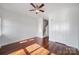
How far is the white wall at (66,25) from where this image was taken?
71.6 inches

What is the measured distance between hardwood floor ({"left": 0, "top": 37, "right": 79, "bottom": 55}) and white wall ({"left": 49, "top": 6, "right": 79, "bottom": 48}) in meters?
0.10

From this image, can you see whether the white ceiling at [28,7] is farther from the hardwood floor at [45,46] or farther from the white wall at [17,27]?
the hardwood floor at [45,46]

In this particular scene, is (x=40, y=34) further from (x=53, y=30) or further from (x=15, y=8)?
(x=15, y=8)

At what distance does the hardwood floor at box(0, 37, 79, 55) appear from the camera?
5.94ft

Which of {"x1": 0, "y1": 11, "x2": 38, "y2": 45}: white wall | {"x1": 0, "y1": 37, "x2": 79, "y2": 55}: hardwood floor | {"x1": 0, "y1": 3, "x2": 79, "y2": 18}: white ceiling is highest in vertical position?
Result: {"x1": 0, "y1": 3, "x2": 79, "y2": 18}: white ceiling

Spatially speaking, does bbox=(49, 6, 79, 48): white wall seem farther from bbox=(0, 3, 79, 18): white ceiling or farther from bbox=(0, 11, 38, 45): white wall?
bbox=(0, 11, 38, 45): white wall

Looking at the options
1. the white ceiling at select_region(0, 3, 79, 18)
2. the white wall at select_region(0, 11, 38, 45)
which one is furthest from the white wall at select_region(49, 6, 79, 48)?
the white wall at select_region(0, 11, 38, 45)

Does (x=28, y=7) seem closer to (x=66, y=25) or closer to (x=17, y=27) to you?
(x=17, y=27)

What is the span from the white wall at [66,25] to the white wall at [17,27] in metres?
0.36

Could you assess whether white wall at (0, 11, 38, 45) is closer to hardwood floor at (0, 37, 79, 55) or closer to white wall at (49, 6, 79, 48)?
hardwood floor at (0, 37, 79, 55)

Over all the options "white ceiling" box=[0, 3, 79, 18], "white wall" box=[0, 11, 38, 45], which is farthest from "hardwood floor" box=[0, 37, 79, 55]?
"white ceiling" box=[0, 3, 79, 18]

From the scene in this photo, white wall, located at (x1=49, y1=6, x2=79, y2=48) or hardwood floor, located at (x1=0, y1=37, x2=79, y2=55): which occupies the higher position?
white wall, located at (x1=49, y1=6, x2=79, y2=48)

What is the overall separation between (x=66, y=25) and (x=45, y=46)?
573 millimetres
